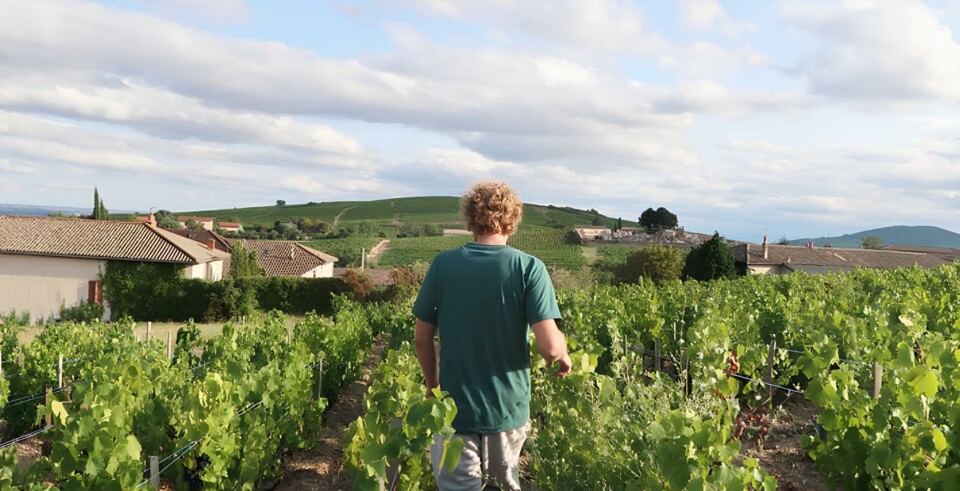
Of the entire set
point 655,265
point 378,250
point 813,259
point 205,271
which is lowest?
point 205,271

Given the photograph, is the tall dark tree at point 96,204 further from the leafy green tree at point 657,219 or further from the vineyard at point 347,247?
the leafy green tree at point 657,219

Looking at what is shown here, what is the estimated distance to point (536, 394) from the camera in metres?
4.79

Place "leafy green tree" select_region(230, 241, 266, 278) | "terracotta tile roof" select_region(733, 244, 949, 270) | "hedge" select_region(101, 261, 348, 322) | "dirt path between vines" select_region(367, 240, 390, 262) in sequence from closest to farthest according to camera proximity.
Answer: "hedge" select_region(101, 261, 348, 322) → "leafy green tree" select_region(230, 241, 266, 278) → "terracotta tile roof" select_region(733, 244, 949, 270) → "dirt path between vines" select_region(367, 240, 390, 262)

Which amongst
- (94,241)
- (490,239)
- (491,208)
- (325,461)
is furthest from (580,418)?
(94,241)

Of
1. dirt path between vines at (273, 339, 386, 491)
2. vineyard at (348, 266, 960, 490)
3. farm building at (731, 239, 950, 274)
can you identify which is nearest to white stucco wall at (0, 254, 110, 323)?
dirt path between vines at (273, 339, 386, 491)

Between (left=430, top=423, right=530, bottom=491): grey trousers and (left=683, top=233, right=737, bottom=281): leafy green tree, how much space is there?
34.0 meters

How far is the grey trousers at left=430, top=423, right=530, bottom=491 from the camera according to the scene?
9.35 ft

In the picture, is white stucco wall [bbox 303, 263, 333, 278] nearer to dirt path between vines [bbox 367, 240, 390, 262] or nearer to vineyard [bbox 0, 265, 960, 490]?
dirt path between vines [bbox 367, 240, 390, 262]

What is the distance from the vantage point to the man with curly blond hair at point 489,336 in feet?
9.19

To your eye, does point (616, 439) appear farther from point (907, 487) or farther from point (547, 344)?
point (907, 487)

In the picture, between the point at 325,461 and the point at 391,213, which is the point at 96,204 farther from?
the point at 325,461

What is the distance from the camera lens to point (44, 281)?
27.8m

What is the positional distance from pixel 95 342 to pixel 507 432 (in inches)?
309

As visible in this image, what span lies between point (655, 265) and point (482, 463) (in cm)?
3701
